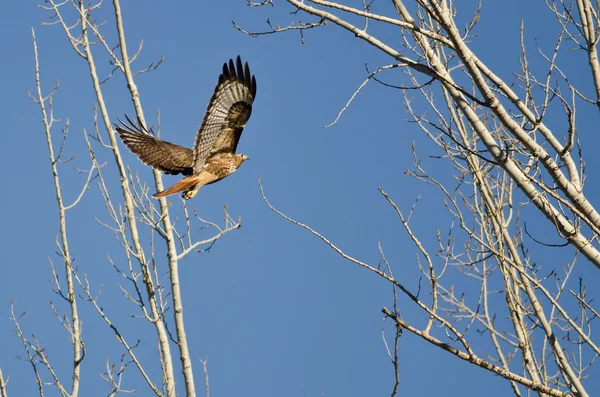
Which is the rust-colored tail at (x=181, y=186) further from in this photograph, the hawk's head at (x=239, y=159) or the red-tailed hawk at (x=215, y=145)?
the hawk's head at (x=239, y=159)

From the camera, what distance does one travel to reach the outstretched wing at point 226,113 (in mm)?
7762

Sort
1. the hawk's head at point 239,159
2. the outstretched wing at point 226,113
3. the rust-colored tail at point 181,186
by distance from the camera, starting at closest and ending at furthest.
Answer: the rust-colored tail at point 181,186, the outstretched wing at point 226,113, the hawk's head at point 239,159

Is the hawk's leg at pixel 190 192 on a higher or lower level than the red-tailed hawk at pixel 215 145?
lower

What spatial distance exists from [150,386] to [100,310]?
92cm

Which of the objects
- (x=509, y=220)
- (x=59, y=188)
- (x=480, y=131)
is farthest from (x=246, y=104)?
(x=480, y=131)

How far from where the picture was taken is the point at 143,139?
8938mm

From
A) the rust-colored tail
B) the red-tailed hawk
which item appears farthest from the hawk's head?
the rust-colored tail

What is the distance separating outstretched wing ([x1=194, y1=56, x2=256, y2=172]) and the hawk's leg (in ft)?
0.65

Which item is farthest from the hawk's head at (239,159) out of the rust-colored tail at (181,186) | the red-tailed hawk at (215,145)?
the rust-colored tail at (181,186)

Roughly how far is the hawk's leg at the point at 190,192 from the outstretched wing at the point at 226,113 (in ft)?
0.65

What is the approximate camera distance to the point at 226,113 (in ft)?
25.8

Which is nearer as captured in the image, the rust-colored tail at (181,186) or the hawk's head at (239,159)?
the rust-colored tail at (181,186)

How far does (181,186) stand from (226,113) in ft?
2.62

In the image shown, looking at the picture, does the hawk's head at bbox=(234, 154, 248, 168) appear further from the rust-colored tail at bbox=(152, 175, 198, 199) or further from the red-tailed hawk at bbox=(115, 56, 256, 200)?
the rust-colored tail at bbox=(152, 175, 198, 199)
